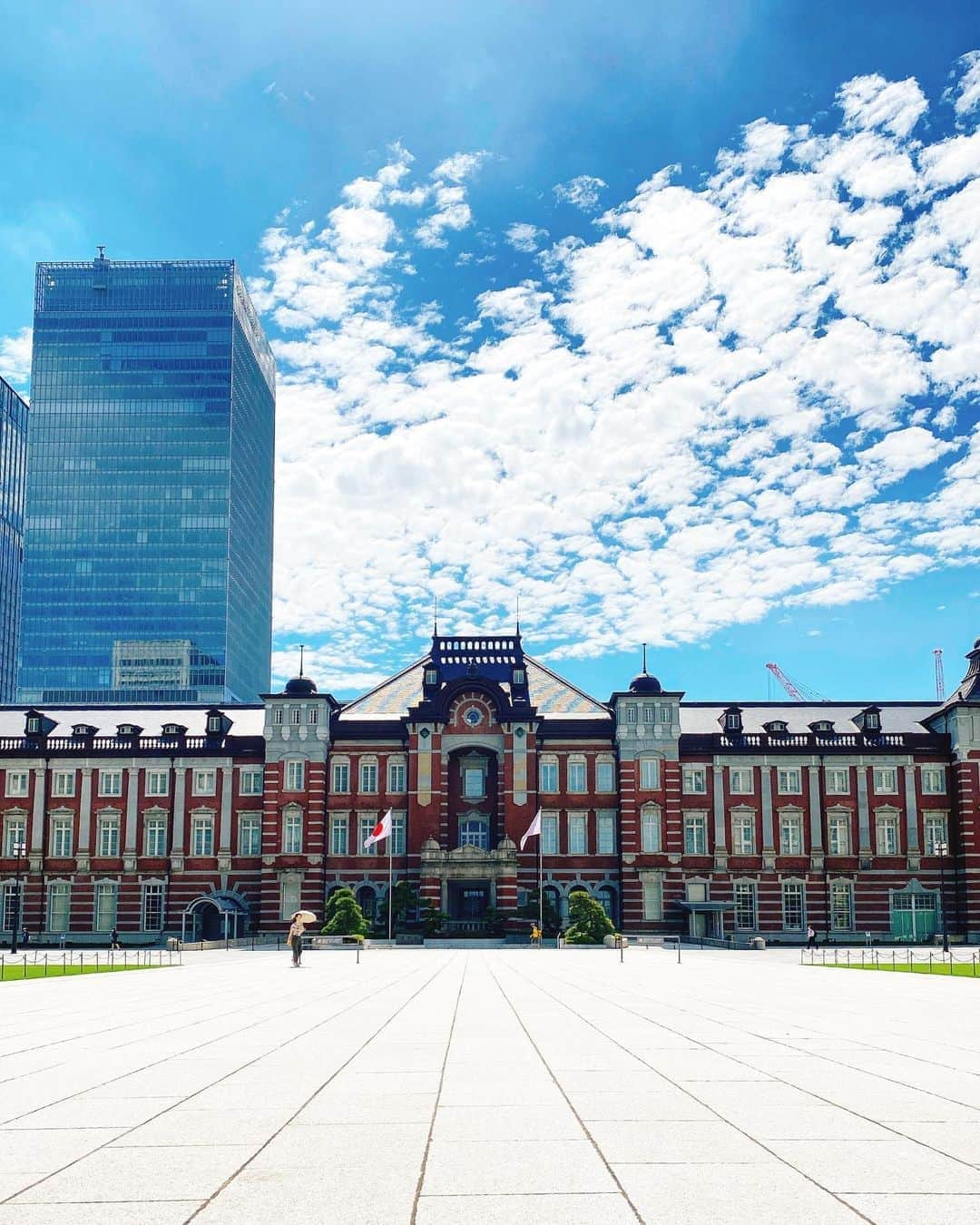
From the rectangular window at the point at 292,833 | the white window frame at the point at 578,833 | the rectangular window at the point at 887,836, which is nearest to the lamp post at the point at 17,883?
the rectangular window at the point at 292,833

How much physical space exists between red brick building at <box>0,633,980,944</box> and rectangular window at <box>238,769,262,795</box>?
12 cm

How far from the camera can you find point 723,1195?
7.92 m

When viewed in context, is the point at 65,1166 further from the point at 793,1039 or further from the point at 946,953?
the point at 946,953

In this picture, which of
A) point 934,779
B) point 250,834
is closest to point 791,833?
point 934,779

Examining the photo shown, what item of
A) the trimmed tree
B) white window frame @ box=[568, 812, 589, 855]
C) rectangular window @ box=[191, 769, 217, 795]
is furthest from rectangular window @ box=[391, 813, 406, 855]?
the trimmed tree

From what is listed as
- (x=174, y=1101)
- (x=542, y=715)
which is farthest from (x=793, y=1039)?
(x=542, y=715)

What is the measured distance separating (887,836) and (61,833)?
4986cm

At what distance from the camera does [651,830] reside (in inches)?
2928

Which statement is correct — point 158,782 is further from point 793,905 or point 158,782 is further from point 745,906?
point 793,905

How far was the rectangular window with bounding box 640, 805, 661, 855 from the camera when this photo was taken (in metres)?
74.1

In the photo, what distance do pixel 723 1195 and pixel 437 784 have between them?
223ft

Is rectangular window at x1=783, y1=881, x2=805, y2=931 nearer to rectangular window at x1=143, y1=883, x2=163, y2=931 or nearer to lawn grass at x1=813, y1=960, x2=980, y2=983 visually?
lawn grass at x1=813, y1=960, x2=980, y2=983

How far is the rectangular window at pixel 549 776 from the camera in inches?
2985

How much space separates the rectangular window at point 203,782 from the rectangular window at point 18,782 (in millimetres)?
10098
